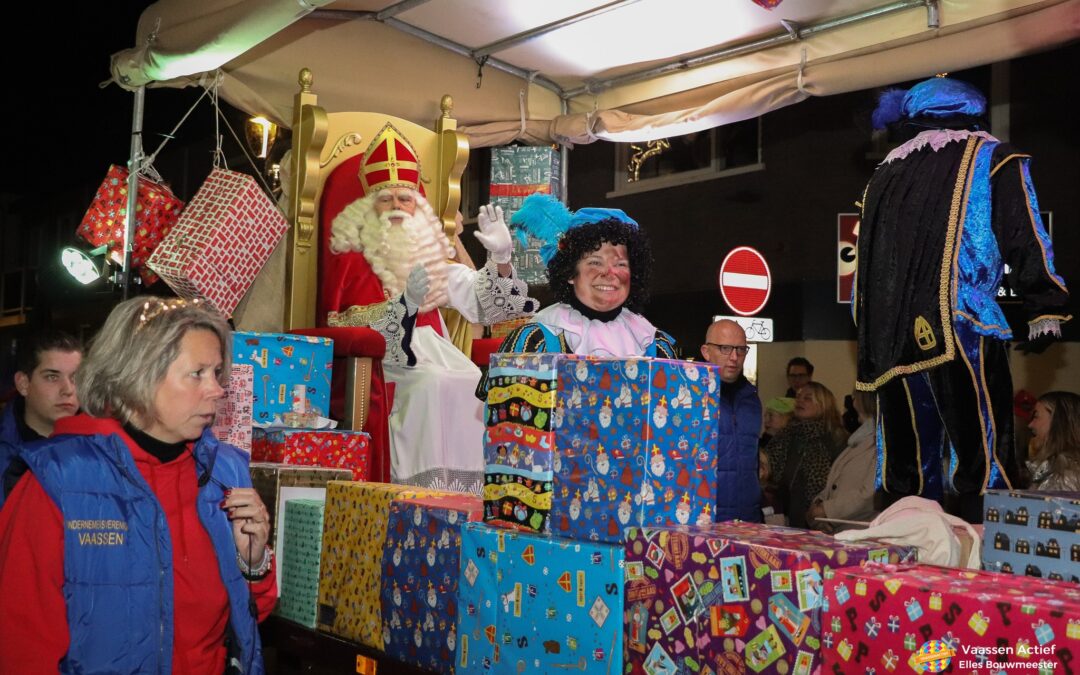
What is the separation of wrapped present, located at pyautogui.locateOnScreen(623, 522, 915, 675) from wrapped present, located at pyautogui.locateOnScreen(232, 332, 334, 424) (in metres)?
2.76

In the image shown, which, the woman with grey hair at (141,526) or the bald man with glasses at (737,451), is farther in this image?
the bald man with glasses at (737,451)

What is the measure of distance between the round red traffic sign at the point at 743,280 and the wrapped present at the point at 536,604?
6.50 m

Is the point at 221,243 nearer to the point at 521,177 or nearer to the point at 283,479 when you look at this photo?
the point at 283,479

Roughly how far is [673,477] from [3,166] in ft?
41.1

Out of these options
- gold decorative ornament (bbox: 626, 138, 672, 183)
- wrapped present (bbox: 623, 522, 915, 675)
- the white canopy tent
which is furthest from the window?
wrapped present (bbox: 623, 522, 915, 675)

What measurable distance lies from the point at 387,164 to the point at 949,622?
4.90m

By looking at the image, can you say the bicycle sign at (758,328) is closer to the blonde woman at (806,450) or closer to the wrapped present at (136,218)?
the blonde woman at (806,450)

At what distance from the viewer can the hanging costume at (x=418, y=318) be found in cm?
540

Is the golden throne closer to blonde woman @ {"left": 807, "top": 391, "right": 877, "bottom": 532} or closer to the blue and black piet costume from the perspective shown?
blonde woman @ {"left": 807, "top": 391, "right": 877, "bottom": 532}

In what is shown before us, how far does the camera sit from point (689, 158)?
15344mm

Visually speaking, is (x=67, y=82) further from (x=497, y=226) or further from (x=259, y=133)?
(x=497, y=226)

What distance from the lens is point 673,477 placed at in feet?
9.26

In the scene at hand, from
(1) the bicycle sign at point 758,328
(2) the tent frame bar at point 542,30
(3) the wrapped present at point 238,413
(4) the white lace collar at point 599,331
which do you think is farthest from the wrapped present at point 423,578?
(1) the bicycle sign at point 758,328

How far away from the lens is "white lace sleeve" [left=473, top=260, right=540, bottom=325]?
517 centimetres
